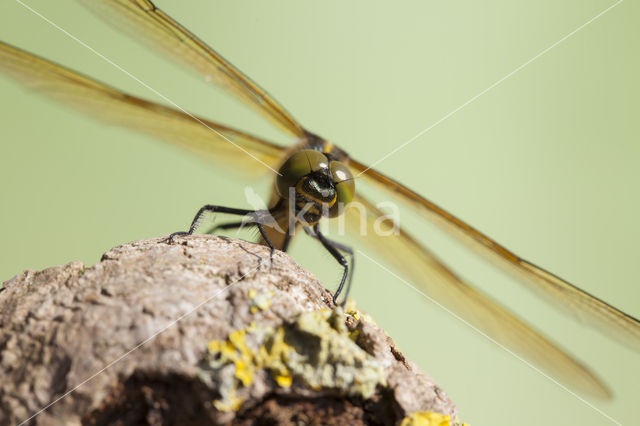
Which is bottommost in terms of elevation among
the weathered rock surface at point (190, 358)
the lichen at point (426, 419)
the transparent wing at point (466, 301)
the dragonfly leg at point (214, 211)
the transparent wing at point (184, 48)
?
the weathered rock surface at point (190, 358)

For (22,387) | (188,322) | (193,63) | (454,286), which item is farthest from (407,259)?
(22,387)

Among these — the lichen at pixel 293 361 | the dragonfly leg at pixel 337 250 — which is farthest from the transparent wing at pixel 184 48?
the lichen at pixel 293 361

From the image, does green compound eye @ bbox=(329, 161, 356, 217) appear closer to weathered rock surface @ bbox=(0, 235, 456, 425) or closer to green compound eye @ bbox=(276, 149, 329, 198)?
green compound eye @ bbox=(276, 149, 329, 198)

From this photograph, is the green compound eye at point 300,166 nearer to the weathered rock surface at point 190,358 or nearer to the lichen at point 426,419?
the weathered rock surface at point 190,358

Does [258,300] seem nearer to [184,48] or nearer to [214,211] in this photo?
[214,211]

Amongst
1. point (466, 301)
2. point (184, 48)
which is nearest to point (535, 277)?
point (466, 301)

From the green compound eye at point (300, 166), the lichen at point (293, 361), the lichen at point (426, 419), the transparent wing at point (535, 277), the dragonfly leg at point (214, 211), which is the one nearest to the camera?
the lichen at point (293, 361)

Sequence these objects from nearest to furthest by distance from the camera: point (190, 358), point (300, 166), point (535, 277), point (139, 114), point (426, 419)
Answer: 1. point (190, 358)
2. point (426, 419)
3. point (535, 277)
4. point (300, 166)
5. point (139, 114)
